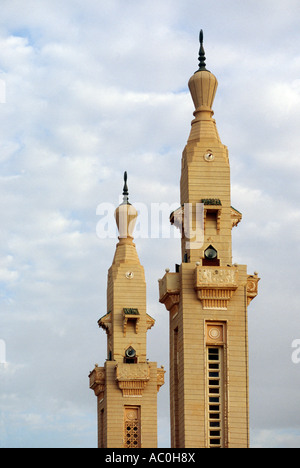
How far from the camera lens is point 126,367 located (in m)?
98.7

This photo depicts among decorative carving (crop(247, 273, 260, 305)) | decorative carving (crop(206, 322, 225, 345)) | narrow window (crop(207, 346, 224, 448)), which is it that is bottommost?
narrow window (crop(207, 346, 224, 448))

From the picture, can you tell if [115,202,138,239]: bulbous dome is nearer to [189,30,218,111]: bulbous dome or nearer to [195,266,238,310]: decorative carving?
[189,30,218,111]: bulbous dome

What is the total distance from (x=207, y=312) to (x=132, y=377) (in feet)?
98.1

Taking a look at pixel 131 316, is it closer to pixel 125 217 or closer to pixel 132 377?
pixel 132 377

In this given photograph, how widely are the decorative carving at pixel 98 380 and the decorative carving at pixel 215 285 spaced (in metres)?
31.5

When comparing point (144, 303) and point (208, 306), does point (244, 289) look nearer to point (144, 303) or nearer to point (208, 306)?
point (208, 306)

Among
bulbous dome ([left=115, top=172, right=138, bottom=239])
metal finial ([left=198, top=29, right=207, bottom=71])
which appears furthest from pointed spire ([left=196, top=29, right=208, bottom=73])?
bulbous dome ([left=115, top=172, right=138, bottom=239])

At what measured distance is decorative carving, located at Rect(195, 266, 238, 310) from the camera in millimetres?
69375

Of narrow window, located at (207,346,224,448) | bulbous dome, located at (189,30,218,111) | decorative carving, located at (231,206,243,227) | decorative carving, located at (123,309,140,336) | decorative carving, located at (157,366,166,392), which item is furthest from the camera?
decorative carving, located at (123,309,140,336)

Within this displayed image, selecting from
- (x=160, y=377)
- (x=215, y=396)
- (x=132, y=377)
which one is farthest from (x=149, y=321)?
(x=215, y=396)

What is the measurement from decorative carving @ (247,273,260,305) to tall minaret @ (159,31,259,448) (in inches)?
2.2

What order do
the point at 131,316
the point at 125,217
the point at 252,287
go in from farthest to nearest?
the point at 125,217
the point at 131,316
the point at 252,287

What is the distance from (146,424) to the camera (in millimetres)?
98688
